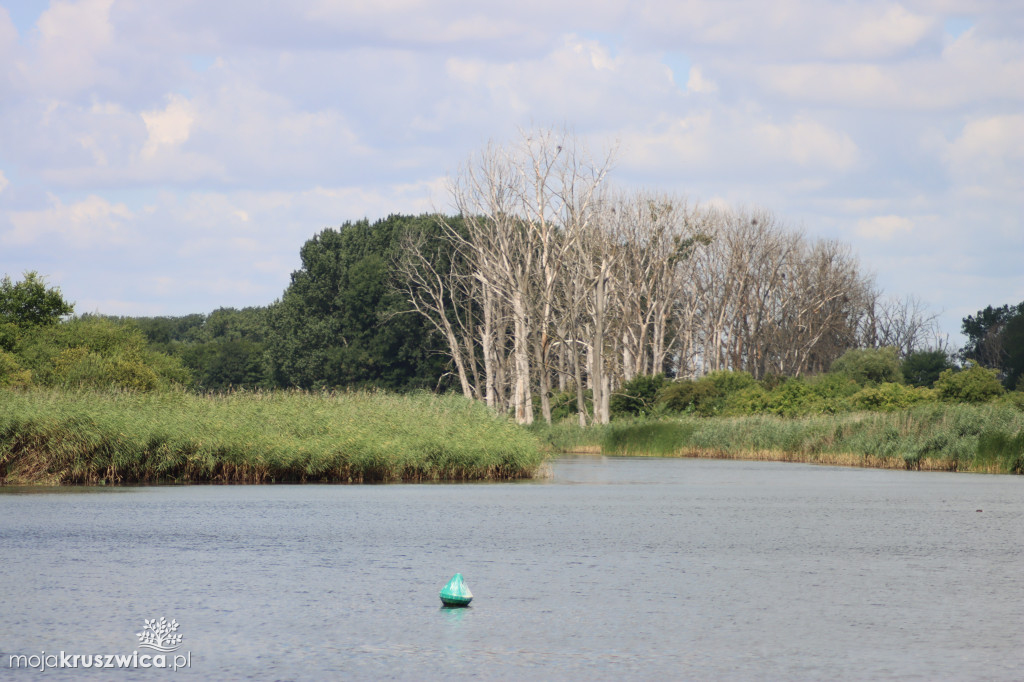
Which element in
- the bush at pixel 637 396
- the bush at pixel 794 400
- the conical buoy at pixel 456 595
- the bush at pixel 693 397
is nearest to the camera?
the conical buoy at pixel 456 595

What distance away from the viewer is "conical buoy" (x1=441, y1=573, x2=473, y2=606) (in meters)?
11.4

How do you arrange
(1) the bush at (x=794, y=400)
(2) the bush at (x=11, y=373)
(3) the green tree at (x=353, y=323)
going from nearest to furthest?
(2) the bush at (x=11, y=373)
(1) the bush at (x=794, y=400)
(3) the green tree at (x=353, y=323)

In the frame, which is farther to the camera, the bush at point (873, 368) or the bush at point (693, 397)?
the bush at point (873, 368)

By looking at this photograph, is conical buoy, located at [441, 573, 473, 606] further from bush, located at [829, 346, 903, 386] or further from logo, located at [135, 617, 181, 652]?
bush, located at [829, 346, 903, 386]

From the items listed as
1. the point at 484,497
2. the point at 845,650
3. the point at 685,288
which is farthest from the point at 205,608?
the point at 685,288

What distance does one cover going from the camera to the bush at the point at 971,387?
45719 mm

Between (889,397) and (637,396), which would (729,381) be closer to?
(637,396)

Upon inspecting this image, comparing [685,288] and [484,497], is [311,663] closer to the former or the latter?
[484,497]

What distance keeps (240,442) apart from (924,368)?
45.4m

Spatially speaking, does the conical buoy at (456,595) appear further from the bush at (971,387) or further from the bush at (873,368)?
the bush at (873,368)

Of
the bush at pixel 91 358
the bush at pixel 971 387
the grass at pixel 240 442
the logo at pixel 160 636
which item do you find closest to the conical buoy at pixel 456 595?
the logo at pixel 160 636

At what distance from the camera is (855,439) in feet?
124

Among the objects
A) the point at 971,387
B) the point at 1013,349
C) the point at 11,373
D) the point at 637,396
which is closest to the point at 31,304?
the point at 11,373

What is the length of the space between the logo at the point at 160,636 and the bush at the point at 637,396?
51.2 meters
